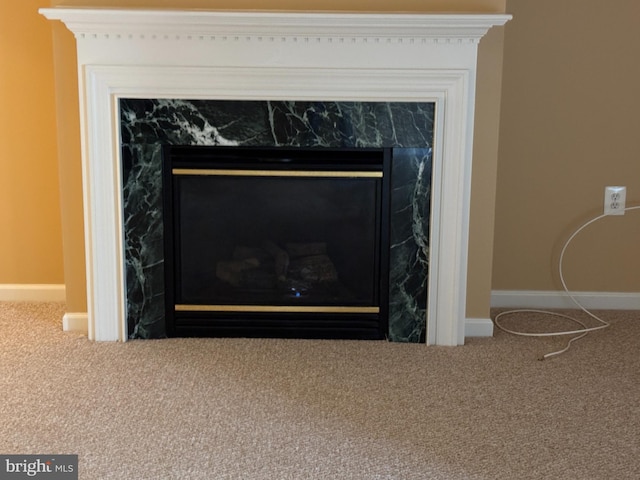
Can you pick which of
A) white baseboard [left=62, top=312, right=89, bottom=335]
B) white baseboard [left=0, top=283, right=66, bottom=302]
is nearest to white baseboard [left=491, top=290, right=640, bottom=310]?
white baseboard [left=62, top=312, right=89, bottom=335]

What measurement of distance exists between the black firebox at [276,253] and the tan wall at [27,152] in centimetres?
77

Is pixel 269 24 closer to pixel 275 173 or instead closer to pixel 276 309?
pixel 275 173

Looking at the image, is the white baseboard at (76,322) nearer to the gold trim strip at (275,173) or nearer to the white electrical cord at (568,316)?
the gold trim strip at (275,173)

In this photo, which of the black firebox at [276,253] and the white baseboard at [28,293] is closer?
the black firebox at [276,253]

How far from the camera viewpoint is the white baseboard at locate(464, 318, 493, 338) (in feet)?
9.58

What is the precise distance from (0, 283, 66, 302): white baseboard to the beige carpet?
0.39 meters

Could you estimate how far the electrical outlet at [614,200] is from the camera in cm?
323

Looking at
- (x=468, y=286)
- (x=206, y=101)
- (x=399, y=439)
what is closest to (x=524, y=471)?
(x=399, y=439)

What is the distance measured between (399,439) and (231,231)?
1.17 m

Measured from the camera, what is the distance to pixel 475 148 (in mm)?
2779

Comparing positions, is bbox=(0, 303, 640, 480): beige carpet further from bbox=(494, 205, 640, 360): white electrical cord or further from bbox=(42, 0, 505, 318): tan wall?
bbox=(42, 0, 505, 318): tan wall

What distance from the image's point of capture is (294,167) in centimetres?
277

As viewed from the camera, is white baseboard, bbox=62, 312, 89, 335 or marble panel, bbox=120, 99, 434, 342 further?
white baseboard, bbox=62, 312, 89, 335

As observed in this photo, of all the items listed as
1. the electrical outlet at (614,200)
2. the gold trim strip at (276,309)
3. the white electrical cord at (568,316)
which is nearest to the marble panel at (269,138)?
the gold trim strip at (276,309)
